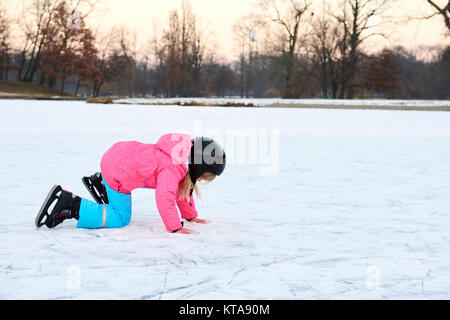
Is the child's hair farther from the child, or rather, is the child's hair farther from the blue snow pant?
the blue snow pant

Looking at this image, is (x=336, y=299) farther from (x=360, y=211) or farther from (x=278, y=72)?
(x=278, y=72)

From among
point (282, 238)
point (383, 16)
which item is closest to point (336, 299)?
point (282, 238)

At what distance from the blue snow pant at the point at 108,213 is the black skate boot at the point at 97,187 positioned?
8.6 inches

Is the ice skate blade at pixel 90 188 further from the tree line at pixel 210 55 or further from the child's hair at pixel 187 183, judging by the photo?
the tree line at pixel 210 55

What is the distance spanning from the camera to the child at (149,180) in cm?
267

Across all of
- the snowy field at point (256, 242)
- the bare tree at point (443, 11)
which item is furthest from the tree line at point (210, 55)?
the snowy field at point (256, 242)

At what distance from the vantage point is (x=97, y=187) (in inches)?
125

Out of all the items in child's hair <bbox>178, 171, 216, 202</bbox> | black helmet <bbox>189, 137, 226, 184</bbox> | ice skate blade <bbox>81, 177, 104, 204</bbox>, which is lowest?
ice skate blade <bbox>81, 177, 104, 204</bbox>

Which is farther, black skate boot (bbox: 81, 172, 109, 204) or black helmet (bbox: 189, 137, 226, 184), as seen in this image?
black skate boot (bbox: 81, 172, 109, 204)

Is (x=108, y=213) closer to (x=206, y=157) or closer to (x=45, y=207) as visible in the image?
(x=45, y=207)

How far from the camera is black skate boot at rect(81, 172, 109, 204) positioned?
3.16 metres

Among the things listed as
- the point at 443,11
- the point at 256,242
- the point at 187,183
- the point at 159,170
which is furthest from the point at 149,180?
the point at 443,11

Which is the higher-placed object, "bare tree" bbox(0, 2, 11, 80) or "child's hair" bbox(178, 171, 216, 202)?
"bare tree" bbox(0, 2, 11, 80)

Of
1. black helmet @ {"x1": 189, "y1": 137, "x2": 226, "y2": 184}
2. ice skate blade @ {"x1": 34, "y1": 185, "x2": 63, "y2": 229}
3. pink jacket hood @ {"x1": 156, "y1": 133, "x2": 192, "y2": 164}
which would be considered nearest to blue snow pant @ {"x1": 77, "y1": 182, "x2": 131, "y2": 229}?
ice skate blade @ {"x1": 34, "y1": 185, "x2": 63, "y2": 229}
